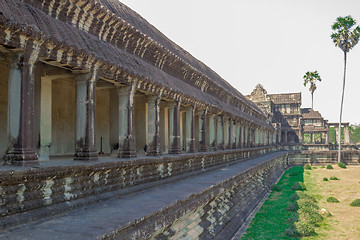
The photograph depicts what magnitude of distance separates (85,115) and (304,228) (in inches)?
317

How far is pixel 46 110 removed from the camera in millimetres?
8031

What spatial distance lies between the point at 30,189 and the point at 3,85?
152 inches

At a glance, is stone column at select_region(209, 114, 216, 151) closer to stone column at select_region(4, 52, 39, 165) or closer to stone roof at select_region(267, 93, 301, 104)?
stone column at select_region(4, 52, 39, 165)

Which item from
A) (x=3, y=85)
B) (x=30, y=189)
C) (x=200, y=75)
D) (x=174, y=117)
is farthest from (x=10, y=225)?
(x=200, y=75)

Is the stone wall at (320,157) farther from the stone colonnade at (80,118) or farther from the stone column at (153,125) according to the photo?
the stone column at (153,125)

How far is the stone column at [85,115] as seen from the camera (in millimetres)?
6680

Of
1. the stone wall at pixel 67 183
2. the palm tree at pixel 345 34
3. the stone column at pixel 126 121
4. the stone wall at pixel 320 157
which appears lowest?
the stone wall at pixel 320 157

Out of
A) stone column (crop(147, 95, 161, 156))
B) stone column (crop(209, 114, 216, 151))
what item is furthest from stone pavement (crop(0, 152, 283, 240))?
stone column (crop(209, 114, 216, 151))

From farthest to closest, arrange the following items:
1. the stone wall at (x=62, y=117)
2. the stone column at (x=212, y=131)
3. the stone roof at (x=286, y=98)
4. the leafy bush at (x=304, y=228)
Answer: the stone roof at (x=286, y=98)
the stone column at (x=212, y=131)
the leafy bush at (x=304, y=228)
the stone wall at (x=62, y=117)

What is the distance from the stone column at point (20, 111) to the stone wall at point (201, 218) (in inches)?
81.9

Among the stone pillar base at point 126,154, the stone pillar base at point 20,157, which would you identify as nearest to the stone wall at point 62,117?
the stone pillar base at point 126,154

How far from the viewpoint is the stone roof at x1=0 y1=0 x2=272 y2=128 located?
514 centimetres

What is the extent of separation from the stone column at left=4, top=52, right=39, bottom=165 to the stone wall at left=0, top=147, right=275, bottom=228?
1.41 ft

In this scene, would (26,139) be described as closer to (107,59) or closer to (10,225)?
(10,225)
